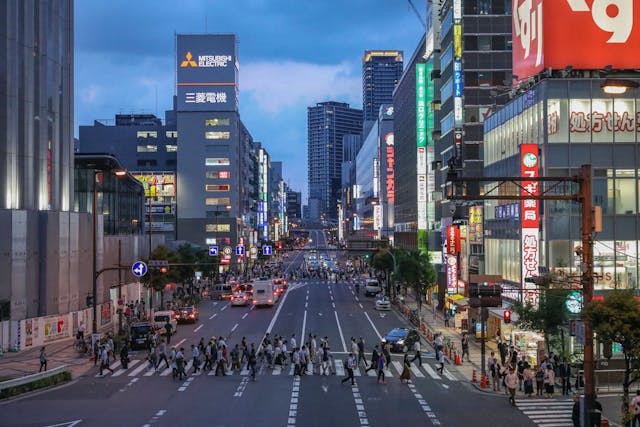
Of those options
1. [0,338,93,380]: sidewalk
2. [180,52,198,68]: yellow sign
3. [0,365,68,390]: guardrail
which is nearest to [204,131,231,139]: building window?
[180,52,198,68]: yellow sign

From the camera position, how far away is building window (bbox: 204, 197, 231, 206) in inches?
6073

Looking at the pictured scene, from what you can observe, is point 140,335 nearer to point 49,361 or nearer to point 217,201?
point 49,361

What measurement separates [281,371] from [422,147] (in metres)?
56.1

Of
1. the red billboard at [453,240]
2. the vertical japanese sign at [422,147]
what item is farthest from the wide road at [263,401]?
the vertical japanese sign at [422,147]

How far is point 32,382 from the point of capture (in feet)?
104

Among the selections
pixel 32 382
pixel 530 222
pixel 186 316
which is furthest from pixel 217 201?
pixel 32 382

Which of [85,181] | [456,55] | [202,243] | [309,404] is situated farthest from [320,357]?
[202,243]

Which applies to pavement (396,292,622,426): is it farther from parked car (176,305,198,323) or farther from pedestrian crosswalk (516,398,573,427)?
parked car (176,305,198,323)

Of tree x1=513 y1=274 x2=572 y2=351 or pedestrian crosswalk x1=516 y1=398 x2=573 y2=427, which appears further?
tree x1=513 y1=274 x2=572 y2=351

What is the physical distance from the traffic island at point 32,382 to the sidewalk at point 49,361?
1753mm

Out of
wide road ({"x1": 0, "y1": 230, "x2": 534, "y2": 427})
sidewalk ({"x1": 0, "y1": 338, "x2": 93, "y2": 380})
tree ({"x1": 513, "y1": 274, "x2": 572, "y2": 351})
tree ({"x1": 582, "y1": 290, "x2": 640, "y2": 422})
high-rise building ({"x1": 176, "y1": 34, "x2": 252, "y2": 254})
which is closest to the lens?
tree ({"x1": 582, "y1": 290, "x2": 640, "y2": 422})

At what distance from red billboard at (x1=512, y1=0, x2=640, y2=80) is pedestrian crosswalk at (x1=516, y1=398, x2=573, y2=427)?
73.1ft

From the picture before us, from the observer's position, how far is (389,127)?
158 m

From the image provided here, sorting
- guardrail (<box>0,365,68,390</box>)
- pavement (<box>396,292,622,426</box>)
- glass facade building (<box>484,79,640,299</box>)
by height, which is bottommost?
pavement (<box>396,292,622,426</box>)
